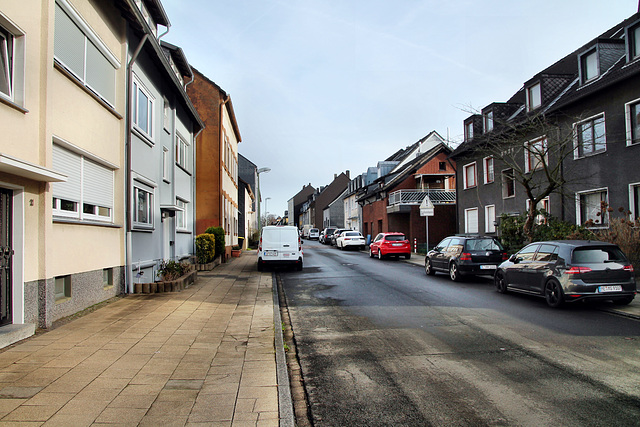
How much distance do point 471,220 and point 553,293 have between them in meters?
17.8

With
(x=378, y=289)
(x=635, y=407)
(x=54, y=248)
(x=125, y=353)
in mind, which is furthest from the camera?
(x=378, y=289)

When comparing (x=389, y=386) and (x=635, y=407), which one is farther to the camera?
(x=389, y=386)

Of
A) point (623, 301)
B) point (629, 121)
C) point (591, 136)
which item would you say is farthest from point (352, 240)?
point (623, 301)

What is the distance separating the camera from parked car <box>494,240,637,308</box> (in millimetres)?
9055

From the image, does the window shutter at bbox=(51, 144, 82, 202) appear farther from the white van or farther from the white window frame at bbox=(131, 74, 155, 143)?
the white van

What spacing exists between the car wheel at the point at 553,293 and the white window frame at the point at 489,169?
49.7ft

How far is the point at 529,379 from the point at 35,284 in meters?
6.50

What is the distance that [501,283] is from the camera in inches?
468

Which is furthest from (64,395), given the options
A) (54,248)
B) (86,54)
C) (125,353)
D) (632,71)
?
(632,71)

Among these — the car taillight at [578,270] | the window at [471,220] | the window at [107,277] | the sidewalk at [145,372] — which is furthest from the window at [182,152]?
the window at [471,220]

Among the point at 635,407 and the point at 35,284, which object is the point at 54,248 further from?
the point at 635,407

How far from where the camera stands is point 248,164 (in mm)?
54906

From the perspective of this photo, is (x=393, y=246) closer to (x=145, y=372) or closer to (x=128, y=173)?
(x=128, y=173)

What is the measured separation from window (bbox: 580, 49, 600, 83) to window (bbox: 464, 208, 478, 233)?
380 inches
